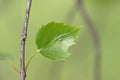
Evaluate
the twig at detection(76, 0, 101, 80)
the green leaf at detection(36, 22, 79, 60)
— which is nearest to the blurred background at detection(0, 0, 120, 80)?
the twig at detection(76, 0, 101, 80)

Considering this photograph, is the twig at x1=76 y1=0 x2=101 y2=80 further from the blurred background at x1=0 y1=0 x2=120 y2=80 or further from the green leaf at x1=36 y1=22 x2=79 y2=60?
the green leaf at x1=36 y1=22 x2=79 y2=60

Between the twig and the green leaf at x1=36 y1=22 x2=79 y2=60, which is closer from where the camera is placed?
the green leaf at x1=36 y1=22 x2=79 y2=60

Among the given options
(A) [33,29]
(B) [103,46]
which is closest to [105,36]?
(B) [103,46]

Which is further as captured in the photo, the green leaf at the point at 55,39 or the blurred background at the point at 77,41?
the blurred background at the point at 77,41

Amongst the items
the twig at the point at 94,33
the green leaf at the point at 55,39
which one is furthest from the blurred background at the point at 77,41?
the green leaf at the point at 55,39

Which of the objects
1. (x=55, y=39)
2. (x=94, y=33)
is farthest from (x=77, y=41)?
(x=55, y=39)

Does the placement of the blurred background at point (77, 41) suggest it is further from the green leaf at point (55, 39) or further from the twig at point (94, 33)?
the green leaf at point (55, 39)
